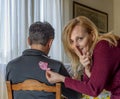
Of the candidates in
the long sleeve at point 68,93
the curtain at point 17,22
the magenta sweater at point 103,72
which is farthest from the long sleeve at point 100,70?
the curtain at point 17,22

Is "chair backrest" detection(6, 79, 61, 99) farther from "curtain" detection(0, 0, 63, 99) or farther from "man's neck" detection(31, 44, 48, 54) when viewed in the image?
"curtain" detection(0, 0, 63, 99)

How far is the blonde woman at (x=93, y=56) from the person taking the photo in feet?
4.40

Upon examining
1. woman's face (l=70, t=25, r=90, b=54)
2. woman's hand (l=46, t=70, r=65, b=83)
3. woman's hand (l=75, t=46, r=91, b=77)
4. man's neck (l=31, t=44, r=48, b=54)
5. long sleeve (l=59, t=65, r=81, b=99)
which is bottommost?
long sleeve (l=59, t=65, r=81, b=99)

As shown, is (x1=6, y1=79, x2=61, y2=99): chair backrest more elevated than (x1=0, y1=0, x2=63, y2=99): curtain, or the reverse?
(x1=0, y1=0, x2=63, y2=99): curtain

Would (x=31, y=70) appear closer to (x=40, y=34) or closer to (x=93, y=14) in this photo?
(x=40, y=34)

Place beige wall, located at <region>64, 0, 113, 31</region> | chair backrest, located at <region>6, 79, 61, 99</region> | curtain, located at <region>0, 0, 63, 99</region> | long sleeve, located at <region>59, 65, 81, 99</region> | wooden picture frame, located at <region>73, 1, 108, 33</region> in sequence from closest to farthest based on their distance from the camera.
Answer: chair backrest, located at <region>6, 79, 61, 99</region> → long sleeve, located at <region>59, 65, 81, 99</region> → curtain, located at <region>0, 0, 63, 99</region> → beige wall, located at <region>64, 0, 113, 31</region> → wooden picture frame, located at <region>73, 1, 108, 33</region>

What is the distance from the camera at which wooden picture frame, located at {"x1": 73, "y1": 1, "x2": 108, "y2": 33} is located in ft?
15.0

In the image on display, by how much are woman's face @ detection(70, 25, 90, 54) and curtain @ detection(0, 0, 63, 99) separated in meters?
1.63

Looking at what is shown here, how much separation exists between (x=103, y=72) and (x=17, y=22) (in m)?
2.11

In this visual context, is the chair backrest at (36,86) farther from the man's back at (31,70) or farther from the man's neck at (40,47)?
the man's neck at (40,47)

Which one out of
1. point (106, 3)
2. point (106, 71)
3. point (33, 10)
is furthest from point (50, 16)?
point (106, 71)

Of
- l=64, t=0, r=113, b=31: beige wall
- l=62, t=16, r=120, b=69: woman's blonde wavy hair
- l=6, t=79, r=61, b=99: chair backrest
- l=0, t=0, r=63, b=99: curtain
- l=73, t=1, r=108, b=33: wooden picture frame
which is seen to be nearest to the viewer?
l=62, t=16, r=120, b=69: woman's blonde wavy hair

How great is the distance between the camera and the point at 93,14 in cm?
501

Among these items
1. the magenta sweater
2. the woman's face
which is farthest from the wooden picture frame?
the magenta sweater
